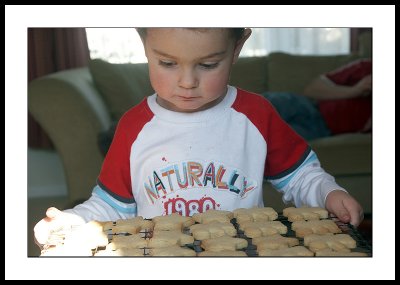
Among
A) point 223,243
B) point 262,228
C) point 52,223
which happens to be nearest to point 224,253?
point 223,243

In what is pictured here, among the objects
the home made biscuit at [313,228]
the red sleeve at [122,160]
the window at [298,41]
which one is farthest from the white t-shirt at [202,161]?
the window at [298,41]

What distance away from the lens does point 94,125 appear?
320 cm

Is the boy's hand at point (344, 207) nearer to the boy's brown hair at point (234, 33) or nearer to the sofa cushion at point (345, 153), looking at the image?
the boy's brown hair at point (234, 33)

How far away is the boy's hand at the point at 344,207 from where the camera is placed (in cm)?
142

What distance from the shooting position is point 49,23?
1.33m

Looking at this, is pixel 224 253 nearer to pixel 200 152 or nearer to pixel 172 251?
pixel 172 251

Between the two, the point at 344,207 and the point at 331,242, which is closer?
the point at 331,242

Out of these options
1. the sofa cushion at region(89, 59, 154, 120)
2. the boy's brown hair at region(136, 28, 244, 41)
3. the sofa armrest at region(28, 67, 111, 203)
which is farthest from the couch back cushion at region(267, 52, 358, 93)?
the boy's brown hair at region(136, 28, 244, 41)

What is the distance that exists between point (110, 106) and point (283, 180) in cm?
184

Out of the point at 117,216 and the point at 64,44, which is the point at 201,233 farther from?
the point at 64,44

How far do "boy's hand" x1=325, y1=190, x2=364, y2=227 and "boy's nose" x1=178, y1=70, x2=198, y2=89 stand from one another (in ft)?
1.27

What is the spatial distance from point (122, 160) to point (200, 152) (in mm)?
188

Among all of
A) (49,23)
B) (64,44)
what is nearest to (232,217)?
(49,23)

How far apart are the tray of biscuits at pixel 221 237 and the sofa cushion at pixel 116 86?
1971 mm
